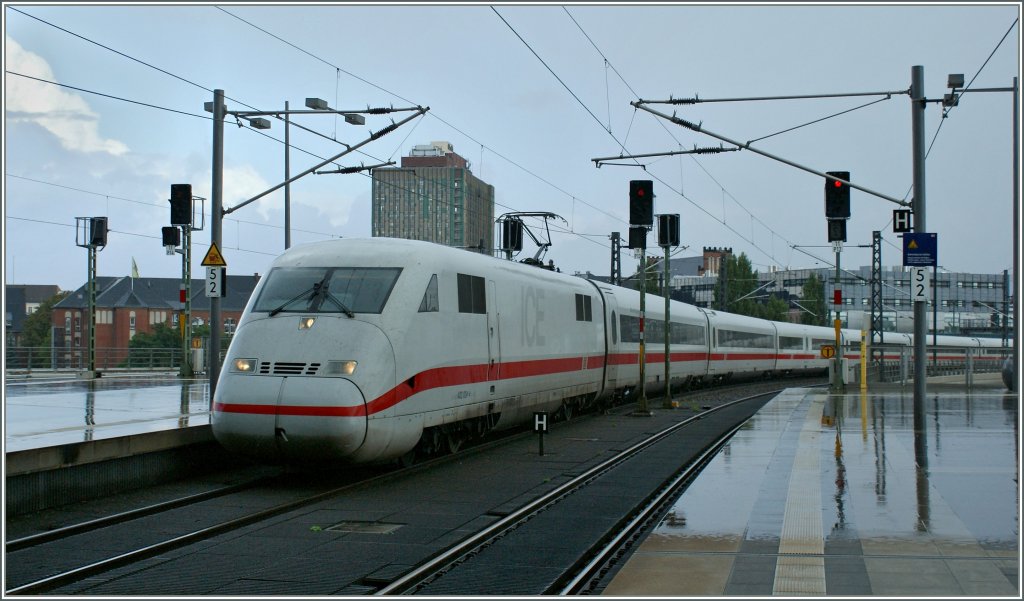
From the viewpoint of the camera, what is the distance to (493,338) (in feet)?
58.1

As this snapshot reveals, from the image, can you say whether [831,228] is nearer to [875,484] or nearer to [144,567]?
[875,484]

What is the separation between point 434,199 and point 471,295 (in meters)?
43.6

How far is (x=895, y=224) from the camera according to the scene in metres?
22.0

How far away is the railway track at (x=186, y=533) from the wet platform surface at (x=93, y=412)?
180 centimetres

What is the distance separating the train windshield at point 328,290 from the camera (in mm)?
14047

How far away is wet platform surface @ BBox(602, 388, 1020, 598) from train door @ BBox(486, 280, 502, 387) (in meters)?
4.07

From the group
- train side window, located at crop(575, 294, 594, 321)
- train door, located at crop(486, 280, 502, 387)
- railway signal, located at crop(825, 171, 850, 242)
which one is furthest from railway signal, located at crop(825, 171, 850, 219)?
train door, located at crop(486, 280, 502, 387)

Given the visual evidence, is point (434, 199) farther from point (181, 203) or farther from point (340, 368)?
point (340, 368)

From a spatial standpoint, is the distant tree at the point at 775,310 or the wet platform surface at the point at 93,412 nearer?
the wet platform surface at the point at 93,412

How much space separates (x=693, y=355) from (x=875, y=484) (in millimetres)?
26430

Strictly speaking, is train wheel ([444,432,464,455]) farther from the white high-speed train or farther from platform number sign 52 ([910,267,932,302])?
platform number sign 52 ([910,267,932,302])

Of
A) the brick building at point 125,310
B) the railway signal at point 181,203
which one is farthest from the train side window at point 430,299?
the brick building at point 125,310

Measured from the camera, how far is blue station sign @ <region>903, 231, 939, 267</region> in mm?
19062

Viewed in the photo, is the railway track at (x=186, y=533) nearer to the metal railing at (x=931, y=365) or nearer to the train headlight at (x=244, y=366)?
the train headlight at (x=244, y=366)
